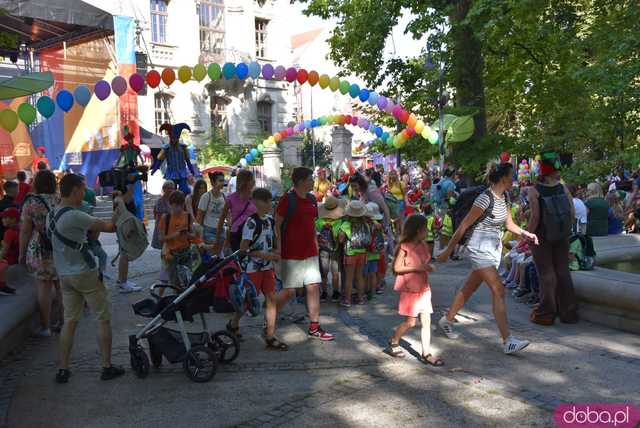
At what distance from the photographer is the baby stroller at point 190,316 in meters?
5.32

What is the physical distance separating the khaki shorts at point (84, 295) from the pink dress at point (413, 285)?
2.48 meters

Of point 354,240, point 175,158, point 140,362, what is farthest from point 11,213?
point 354,240

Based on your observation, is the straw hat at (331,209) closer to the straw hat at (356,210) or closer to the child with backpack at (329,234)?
the child with backpack at (329,234)

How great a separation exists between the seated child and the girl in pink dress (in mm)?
4821

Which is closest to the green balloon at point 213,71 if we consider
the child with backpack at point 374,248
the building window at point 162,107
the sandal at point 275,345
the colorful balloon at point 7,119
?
the colorful balloon at point 7,119

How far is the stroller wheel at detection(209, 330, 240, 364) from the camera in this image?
18.8 feet

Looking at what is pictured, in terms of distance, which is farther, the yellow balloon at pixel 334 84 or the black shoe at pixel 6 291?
the yellow balloon at pixel 334 84

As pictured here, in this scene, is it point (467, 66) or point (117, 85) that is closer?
point (117, 85)

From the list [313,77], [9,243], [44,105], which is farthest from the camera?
[313,77]

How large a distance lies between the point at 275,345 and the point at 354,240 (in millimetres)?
2272

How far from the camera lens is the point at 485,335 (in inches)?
258

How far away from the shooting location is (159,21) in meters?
33.7

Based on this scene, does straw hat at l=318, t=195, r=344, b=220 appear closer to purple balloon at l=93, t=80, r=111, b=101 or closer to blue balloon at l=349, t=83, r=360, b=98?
purple balloon at l=93, t=80, r=111, b=101

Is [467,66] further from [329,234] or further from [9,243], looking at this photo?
[9,243]
